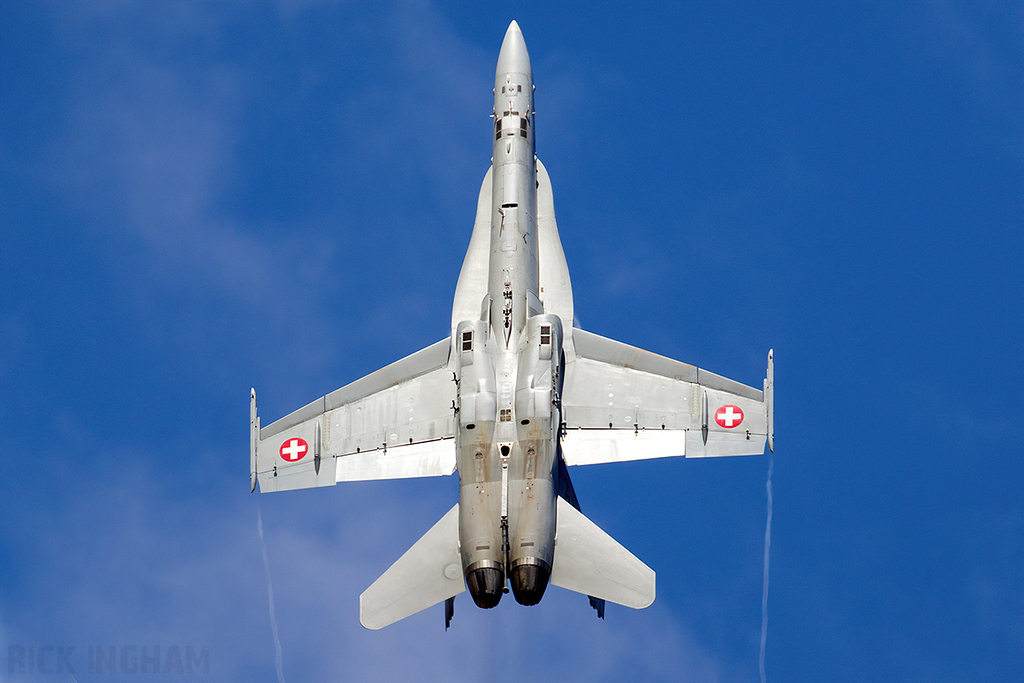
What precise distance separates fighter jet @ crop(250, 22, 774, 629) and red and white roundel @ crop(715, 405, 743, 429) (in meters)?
0.04

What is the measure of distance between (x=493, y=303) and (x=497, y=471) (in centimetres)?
675

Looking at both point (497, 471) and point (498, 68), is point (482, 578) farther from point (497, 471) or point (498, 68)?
point (498, 68)

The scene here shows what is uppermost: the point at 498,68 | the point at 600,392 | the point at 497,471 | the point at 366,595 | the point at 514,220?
the point at 498,68

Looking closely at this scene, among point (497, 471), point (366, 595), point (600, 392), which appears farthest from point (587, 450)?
point (366, 595)

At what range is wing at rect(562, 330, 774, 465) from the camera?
185 feet

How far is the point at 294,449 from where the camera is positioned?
57906 millimetres

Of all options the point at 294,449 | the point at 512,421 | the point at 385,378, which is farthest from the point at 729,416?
the point at 294,449

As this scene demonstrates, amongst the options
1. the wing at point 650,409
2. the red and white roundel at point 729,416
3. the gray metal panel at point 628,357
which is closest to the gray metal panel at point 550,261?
the gray metal panel at point 628,357

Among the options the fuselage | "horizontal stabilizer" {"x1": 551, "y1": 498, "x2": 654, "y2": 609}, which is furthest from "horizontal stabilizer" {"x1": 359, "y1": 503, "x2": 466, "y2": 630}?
"horizontal stabilizer" {"x1": 551, "y1": 498, "x2": 654, "y2": 609}

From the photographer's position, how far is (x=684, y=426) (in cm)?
5684

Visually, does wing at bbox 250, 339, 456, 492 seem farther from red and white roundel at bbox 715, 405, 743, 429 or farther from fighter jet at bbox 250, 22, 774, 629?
red and white roundel at bbox 715, 405, 743, 429

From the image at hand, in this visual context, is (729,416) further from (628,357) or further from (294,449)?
(294,449)

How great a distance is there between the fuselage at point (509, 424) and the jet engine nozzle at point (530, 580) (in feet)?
0.09

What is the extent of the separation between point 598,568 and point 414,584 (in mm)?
5224
